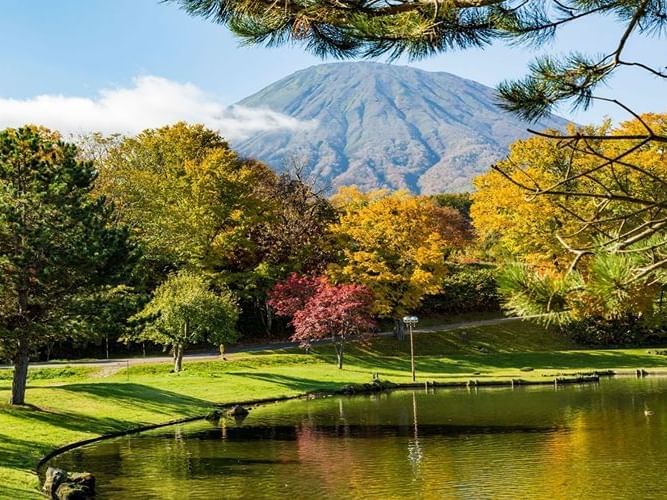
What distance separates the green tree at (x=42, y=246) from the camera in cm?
2477

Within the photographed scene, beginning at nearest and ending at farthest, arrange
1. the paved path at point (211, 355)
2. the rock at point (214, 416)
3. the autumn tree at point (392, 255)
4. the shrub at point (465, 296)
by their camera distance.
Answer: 1. the rock at point (214, 416)
2. the paved path at point (211, 355)
3. the autumn tree at point (392, 255)
4. the shrub at point (465, 296)

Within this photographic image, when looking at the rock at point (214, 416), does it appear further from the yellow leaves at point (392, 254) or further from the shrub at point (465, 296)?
the shrub at point (465, 296)

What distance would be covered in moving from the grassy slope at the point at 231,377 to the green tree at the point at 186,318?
182 centimetres

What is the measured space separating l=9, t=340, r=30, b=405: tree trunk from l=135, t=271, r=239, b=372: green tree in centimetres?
1031

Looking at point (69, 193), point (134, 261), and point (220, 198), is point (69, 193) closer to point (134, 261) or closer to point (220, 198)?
point (134, 261)

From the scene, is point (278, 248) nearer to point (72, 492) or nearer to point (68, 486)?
Result: point (68, 486)

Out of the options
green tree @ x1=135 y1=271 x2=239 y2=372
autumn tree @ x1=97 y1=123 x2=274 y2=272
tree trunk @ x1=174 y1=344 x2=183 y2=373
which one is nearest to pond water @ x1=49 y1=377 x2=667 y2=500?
green tree @ x1=135 y1=271 x2=239 y2=372

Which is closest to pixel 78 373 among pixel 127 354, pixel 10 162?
pixel 127 354

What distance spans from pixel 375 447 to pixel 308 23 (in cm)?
1580

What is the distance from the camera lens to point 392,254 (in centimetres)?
4734

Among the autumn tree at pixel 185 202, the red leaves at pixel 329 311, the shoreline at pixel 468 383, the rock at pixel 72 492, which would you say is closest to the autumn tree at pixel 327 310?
the red leaves at pixel 329 311

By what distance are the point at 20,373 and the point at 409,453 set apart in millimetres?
14062

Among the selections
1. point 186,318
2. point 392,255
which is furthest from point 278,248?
point 186,318

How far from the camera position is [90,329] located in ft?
86.0
